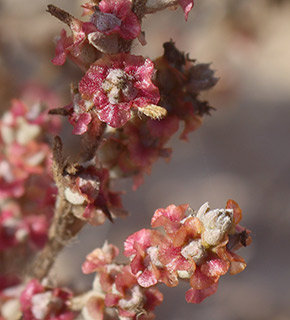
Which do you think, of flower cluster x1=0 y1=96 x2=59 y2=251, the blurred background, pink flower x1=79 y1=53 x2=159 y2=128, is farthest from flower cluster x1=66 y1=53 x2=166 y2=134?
the blurred background

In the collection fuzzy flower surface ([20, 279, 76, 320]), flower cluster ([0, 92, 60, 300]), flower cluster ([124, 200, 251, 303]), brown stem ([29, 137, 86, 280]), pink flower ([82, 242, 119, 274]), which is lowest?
flower cluster ([124, 200, 251, 303])

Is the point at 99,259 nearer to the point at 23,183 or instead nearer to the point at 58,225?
the point at 58,225

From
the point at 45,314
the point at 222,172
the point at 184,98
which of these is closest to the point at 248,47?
the point at 222,172

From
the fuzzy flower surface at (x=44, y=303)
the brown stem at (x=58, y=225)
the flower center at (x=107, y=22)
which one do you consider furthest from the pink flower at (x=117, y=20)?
the fuzzy flower surface at (x=44, y=303)

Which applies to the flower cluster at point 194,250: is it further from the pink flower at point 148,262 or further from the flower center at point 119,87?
the flower center at point 119,87

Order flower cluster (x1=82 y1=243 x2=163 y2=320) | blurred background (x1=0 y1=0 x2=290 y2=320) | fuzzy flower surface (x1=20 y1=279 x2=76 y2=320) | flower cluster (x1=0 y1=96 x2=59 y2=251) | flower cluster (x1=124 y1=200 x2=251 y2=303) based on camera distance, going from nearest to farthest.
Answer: flower cluster (x1=124 y1=200 x2=251 y2=303), flower cluster (x1=82 y1=243 x2=163 y2=320), fuzzy flower surface (x1=20 y1=279 x2=76 y2=320), flower cluster (x1=0 y1=96 x2=59 y2=251), blurred background (x1=0 y1=0 x2=290 y2=320)

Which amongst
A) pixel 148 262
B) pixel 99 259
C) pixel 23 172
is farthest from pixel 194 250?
pixel 23 172

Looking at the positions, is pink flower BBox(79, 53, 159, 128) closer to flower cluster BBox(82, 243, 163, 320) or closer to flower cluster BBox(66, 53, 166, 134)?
flower cluster BBox(66, 53, 166, 134)
